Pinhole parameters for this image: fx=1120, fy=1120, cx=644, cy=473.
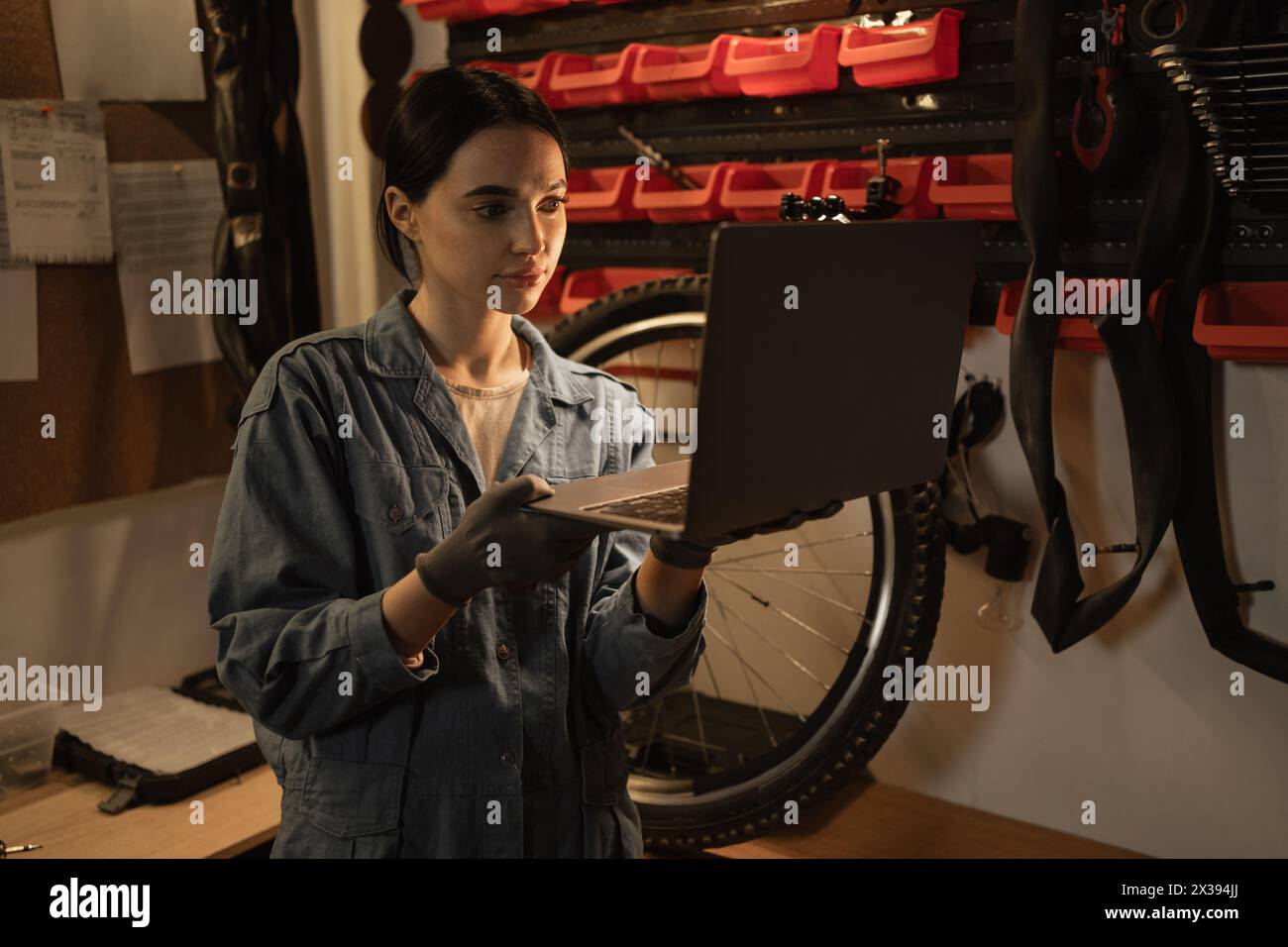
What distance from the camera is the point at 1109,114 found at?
139 centimetres

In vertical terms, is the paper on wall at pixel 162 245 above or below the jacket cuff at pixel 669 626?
above

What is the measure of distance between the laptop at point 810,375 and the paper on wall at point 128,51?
4.47 feet

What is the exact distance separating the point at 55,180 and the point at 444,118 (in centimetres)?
103

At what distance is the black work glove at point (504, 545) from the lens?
3.16 feet

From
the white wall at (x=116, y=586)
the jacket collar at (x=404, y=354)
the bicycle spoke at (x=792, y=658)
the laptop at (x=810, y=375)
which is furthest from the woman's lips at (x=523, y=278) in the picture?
the white wall at (x=116, y=586)

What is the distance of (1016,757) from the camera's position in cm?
167

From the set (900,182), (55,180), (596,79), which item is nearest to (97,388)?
(55,180)

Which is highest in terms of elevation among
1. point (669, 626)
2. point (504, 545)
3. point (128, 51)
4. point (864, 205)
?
point (128, 51)

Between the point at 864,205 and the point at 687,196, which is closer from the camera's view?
the point at 864,205

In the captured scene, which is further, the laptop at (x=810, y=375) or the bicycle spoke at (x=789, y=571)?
the bicycle spoke at (x=789, y=571)

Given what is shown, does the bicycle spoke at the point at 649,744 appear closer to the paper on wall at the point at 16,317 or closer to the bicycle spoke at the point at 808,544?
the bicycle spoke at the point at 808,544

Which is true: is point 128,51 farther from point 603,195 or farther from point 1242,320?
point 1242,320

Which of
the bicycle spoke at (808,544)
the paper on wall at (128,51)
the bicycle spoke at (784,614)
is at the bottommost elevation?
the bicycle spoke at (784,614)

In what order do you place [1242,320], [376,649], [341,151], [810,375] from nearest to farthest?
[810,375] → [376,649] → [1242,320] → [341,151]
